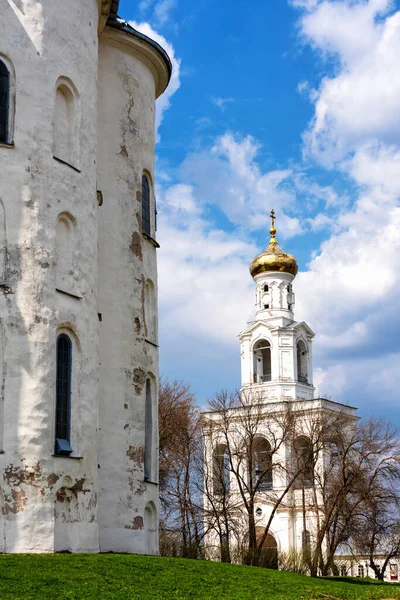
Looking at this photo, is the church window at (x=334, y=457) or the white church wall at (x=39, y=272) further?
the church window at (x=334, y=457)

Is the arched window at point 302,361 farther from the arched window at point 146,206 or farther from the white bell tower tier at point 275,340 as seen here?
the arched window at point 146,206

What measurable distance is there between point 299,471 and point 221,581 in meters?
31.9

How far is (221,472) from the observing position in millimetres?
57656

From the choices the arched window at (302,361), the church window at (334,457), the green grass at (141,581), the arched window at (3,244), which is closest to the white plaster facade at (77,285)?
the arched window at (3,244)

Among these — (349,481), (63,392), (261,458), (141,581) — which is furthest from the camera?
(261,458)

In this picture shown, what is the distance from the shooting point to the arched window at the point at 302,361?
75.5 m

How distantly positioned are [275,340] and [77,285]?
166ft

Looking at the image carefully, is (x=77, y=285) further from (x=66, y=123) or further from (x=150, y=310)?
(x=150, y=310)

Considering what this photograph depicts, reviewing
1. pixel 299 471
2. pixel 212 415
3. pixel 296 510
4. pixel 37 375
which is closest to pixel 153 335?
pixel 37 375

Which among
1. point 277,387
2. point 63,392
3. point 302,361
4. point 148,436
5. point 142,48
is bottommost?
point 148,436

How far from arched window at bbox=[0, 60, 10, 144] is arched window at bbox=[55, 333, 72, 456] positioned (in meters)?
5.43

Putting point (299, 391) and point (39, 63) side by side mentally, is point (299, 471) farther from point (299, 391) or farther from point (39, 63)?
point (39, 63)

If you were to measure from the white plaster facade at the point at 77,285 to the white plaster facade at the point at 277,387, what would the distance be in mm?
33796

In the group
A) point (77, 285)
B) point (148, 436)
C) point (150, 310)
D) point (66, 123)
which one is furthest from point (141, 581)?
point (66, 123)
